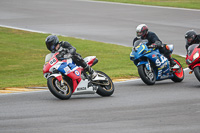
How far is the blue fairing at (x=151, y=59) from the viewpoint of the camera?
13.4m

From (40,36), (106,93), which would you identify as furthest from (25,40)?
(106,93)

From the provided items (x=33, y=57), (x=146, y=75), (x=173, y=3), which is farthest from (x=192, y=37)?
(x=173, y=3)

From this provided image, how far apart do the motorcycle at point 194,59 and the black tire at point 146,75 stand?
97 cm

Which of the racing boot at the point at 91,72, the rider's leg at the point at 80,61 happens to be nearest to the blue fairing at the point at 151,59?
the racing boot at the point at 91,72

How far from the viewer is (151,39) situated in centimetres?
1384

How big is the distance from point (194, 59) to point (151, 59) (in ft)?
3.87

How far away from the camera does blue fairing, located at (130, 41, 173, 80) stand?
1338 centimetres

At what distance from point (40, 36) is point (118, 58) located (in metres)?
6.77

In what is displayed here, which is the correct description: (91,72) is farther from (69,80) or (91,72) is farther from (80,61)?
(69,80)

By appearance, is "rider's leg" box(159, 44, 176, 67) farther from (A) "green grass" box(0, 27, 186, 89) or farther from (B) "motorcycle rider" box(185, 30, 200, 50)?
(A) "green grass" box(0, 27, 186, 89)

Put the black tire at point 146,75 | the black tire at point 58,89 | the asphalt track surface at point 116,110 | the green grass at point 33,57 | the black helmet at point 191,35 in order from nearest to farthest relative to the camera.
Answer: the asphalt track surface at point 116,110 → the black tire at point 58,89 → the black tire at point 146,75 → the black helmet at point 191,35 → the green grass at point 33,57

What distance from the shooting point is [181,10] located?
3466cm

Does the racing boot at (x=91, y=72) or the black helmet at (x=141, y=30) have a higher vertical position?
the black helmet at (x=141, y=30)

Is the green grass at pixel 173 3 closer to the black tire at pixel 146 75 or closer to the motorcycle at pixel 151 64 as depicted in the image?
the motorcycle at pixel 151 64
